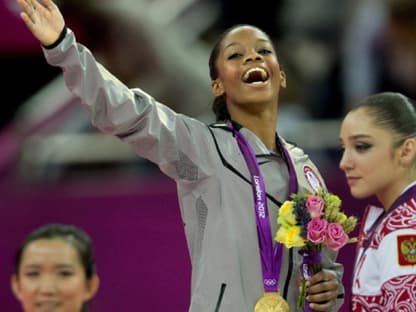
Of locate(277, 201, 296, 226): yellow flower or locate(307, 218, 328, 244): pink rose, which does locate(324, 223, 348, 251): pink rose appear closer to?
locate(307, 218, 328, 244): pink rose

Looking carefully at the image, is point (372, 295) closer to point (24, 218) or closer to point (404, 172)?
point (404, 172)

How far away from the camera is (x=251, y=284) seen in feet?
16.3

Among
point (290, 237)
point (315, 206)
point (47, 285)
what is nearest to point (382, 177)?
point (315, 206)

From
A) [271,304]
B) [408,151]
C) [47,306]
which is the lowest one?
[271,304]

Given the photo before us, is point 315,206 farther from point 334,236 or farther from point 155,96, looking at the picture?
point 155,96

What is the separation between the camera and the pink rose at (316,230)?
4867 millimetres

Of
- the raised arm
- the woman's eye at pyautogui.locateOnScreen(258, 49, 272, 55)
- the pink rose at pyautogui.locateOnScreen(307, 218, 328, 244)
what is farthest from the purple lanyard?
the raised arm

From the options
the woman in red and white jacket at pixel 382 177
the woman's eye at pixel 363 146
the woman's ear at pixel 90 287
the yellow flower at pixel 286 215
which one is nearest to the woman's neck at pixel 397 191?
the woman in red and white jacket at pixel 382 177

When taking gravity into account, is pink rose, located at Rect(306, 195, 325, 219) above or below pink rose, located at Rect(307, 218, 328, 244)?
above

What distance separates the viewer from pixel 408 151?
16.9 feet

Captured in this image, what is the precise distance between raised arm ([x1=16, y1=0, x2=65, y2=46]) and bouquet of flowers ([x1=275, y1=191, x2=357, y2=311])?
944mm

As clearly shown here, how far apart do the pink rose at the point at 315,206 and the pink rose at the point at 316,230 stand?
0.07 feet

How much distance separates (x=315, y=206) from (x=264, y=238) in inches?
8.5

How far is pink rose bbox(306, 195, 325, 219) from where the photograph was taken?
490cm
